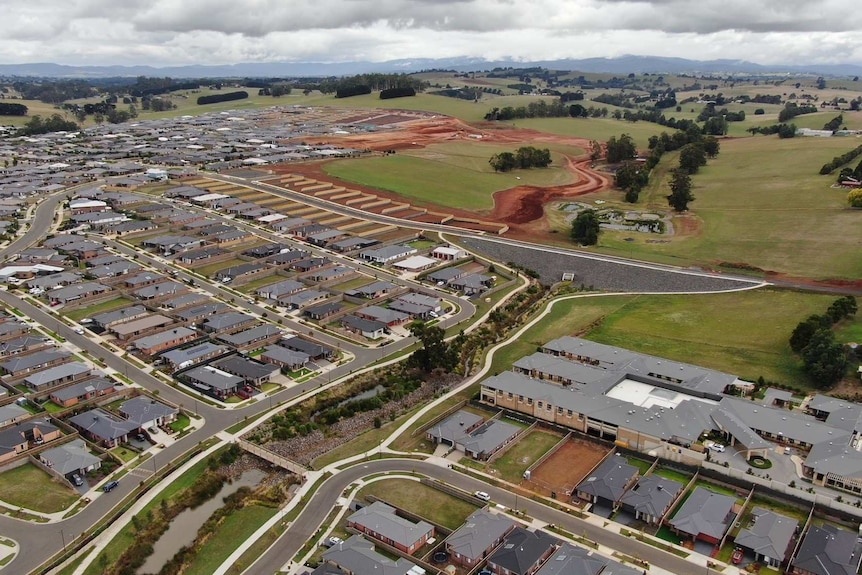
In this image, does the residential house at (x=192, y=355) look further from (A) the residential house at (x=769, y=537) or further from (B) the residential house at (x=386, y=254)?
(A) the residential house at (x=769, y=537)

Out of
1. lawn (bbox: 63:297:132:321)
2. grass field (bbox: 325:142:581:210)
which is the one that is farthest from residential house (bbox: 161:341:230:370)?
grass field (bbox: 325:142:581:210)

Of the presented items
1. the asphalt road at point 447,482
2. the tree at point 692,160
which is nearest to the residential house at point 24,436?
the asphalt road at point 447,482

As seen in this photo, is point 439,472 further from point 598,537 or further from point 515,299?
point 515,299

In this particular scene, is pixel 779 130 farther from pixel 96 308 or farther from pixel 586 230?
pixel 96 308

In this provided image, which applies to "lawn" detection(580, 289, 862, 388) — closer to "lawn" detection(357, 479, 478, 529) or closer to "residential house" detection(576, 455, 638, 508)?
"residential house" detection(576, 455, 638, 508)

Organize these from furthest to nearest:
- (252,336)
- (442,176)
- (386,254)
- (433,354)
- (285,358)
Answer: (442,176) → (386,254) → (252,336) → (285,358) → (433,354)

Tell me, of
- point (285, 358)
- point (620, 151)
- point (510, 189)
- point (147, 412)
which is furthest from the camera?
point (620, 151)

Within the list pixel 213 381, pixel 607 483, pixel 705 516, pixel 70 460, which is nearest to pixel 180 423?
pixel 213 381

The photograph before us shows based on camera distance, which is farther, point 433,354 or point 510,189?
point 510,189
